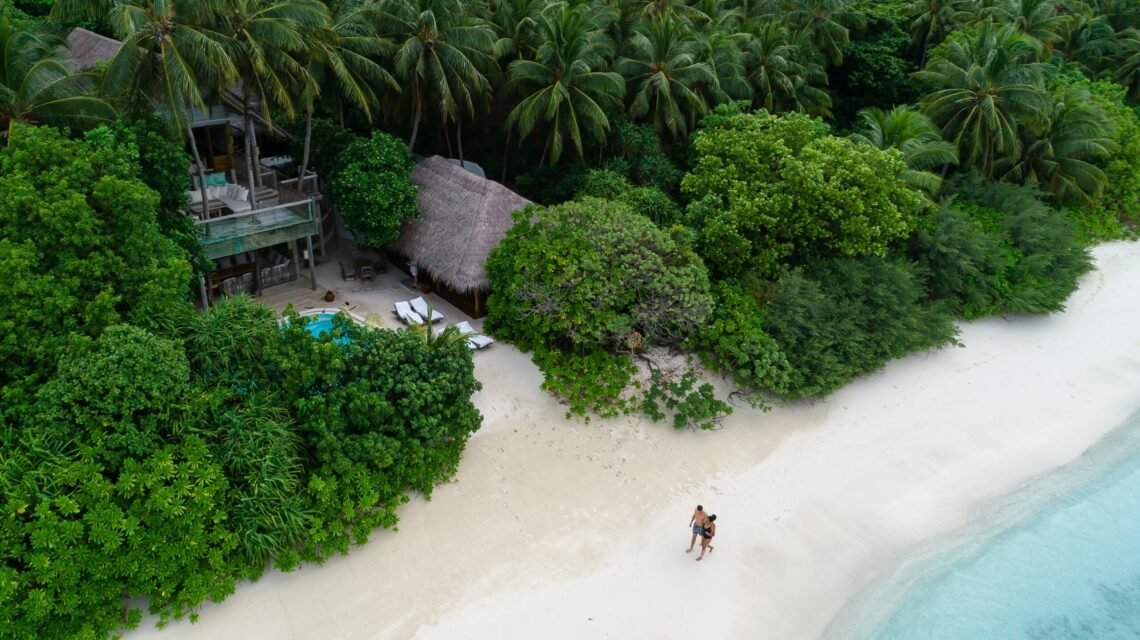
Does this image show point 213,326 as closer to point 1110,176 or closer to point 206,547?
point 206,547

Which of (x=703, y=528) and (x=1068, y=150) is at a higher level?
(x=1068, y=150)

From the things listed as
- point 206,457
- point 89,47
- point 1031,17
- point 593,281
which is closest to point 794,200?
point 593,281

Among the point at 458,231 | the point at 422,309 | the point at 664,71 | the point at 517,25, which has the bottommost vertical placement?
the point at 422,309

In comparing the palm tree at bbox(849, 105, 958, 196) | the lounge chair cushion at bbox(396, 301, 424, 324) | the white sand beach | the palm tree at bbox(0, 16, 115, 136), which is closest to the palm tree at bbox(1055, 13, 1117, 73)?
the palm tree at bbox(849, 105, 958, 196)

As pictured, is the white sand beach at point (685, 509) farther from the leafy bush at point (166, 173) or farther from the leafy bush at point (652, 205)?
the leafy bush at point (652, 205)

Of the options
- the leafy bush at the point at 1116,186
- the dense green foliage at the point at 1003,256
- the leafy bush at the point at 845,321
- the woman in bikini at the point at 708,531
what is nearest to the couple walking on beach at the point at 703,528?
the woman in bikini at the point at 708,531

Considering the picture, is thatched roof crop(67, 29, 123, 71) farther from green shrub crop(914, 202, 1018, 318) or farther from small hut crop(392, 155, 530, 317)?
green shrub crop(914, 202, 1018, 318)

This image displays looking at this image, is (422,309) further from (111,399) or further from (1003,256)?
(1003,256)
